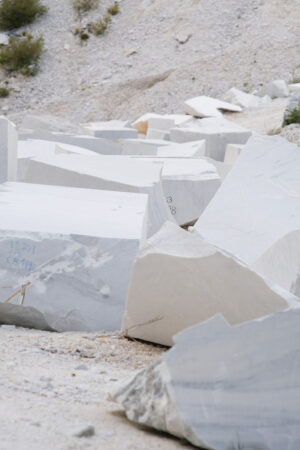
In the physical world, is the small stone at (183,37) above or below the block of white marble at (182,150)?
above

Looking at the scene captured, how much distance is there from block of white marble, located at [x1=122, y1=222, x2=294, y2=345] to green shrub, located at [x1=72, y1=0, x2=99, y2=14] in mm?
25553

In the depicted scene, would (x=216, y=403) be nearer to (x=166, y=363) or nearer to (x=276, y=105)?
(x=166, y=363)

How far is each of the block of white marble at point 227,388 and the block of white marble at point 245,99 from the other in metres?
14.5

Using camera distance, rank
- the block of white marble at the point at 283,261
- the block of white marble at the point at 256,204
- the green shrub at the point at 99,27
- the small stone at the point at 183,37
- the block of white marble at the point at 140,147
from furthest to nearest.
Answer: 1. the green shrub at the point at 99,27
2. the small stone at the point at 183,37
3. the block of white marble at the point at 140,147
4. the block of white marble at the point at 256,204
5. the block of white marble at the point at 283,261

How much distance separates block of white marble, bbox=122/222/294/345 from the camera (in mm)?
2350

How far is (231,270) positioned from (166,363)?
2.52 feet

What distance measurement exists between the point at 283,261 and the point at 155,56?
20.0 metres

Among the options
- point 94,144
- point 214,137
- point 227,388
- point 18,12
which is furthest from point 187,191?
point 18,12

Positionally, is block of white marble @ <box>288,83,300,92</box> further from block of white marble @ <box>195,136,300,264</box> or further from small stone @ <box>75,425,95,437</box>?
small stone @ <box>75,425,95,437</box>

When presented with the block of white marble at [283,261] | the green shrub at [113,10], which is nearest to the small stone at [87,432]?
the block of white marble at [283,261]

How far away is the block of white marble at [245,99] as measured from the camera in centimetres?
1602

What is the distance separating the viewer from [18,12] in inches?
1020

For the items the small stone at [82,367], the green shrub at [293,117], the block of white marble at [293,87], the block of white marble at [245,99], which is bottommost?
the small stone at [82,367]

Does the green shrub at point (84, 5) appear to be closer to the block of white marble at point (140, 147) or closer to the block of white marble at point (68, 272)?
the block of white marble at point (140, 147)
